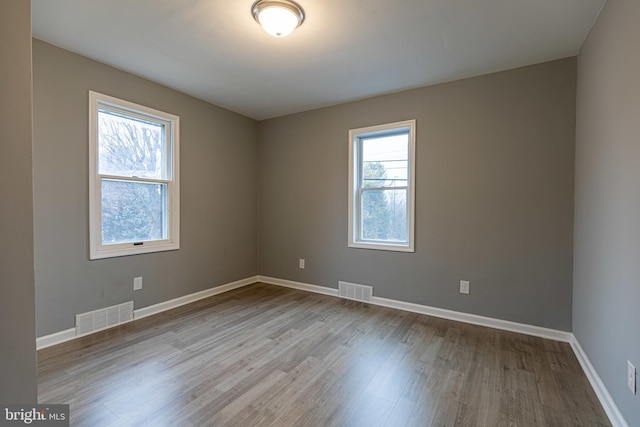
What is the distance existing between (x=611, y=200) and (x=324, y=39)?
2.30 metres

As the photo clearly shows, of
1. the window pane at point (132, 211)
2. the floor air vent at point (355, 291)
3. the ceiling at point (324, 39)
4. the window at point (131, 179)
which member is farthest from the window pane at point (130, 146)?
the floor air vent at point (355, 291)

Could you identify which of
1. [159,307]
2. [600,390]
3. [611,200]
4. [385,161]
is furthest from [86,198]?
[600,390]

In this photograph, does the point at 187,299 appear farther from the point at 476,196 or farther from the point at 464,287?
the point at 476,196

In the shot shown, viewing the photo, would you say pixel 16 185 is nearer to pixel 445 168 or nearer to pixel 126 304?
pixel 126 304

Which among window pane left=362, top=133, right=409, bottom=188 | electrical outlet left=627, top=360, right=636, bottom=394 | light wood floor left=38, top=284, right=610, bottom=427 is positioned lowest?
light wood floor left=38, top=284, right=610, bottom=427

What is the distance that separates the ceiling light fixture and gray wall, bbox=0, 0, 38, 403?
4.14 feet

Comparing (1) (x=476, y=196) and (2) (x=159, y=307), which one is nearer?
(1) (x=476, y=196)

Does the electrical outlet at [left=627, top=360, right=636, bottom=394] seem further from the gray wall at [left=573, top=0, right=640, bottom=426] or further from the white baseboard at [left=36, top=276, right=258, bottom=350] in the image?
the white baseboard at [left=36, top=276, right=258, bottom=350]

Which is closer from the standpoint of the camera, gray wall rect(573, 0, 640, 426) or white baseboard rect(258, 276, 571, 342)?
gray wall rect(573, 0, 640, 426)

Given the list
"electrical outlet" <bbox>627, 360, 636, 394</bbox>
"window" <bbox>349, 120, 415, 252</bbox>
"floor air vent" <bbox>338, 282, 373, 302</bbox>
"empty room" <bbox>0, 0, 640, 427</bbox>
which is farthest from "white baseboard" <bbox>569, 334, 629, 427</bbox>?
"floor air vent" <bbox>338, 282, 373, 302</bbox>

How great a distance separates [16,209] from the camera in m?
1.09

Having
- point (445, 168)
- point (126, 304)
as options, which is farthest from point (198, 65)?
point (445, 168)

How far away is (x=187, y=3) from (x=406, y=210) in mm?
2836

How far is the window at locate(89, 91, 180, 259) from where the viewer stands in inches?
110
